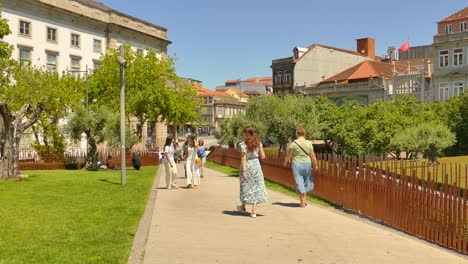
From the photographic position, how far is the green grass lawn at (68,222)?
22.4ft

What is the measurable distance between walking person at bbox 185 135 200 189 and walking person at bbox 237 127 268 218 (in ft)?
20.0

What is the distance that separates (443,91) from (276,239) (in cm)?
5049

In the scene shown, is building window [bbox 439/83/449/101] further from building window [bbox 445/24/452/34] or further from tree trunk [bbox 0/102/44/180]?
tree trunk [bbox 0/102/44/180]

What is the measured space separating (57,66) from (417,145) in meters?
34.5

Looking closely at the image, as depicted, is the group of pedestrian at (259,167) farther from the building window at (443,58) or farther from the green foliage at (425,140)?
the building window at (443,58)

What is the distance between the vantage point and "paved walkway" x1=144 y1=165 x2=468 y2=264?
22.6 ft

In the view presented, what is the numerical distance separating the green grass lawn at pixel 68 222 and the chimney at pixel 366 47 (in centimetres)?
7109

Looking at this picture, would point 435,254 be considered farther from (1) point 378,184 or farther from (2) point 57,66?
(2) point 57,66

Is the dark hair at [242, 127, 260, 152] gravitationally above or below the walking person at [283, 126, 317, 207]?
above

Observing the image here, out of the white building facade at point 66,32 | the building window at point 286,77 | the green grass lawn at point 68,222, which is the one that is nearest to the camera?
the green grass lawn at point 68,222

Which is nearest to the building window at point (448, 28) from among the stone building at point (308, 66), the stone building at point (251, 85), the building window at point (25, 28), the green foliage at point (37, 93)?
the stone building at point (308, 66)

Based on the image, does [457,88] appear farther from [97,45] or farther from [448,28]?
[97,45]

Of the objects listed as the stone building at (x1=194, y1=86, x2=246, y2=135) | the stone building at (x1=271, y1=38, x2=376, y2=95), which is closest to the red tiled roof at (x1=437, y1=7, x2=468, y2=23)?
the stone building at (x1=271, y1=38, x2=376, y2=95)

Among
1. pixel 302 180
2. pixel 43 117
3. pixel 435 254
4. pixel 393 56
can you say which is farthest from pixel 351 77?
pixel 435 254
